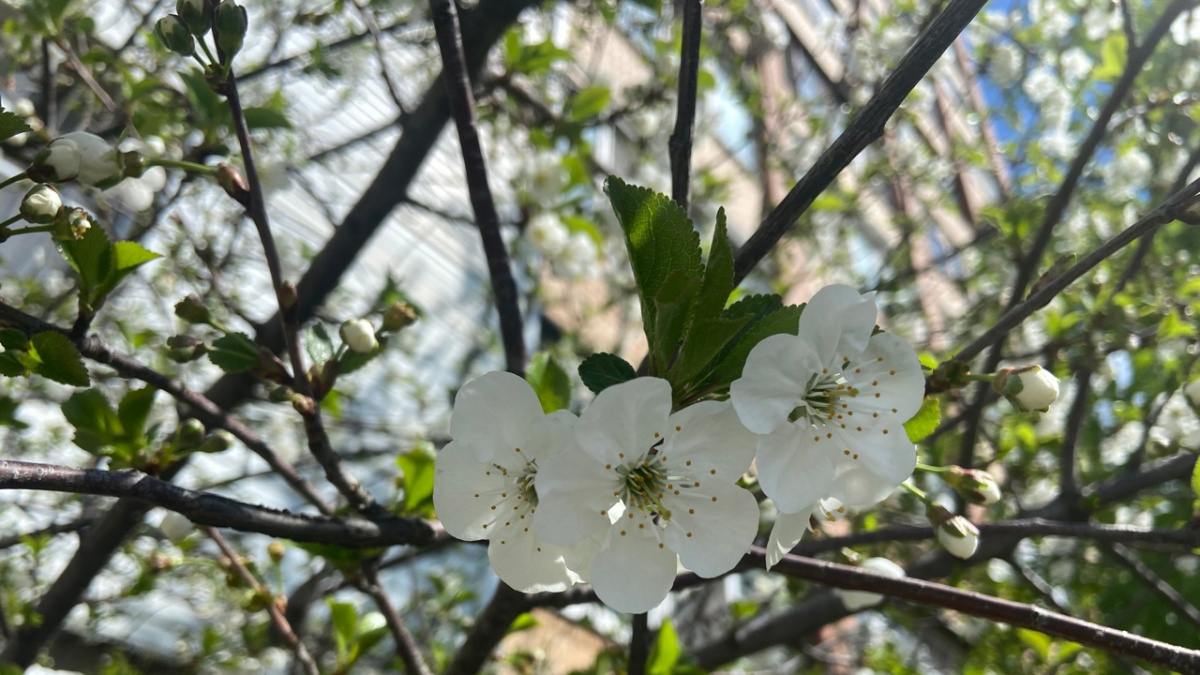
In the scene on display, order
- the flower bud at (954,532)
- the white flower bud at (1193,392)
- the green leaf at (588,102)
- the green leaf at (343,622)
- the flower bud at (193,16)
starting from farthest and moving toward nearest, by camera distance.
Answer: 1. the green leaf at (588,102)
2. the green leaf at (343,622)
3. the white flower bud at (1193,392)
4. the flower bud at (954,532)
5. the flower bud at (193,16)

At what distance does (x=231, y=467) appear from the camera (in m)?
3.42

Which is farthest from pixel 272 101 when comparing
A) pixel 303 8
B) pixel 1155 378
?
pixel 1155 378

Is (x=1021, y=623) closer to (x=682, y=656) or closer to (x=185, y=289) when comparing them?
(x=682, y=656)

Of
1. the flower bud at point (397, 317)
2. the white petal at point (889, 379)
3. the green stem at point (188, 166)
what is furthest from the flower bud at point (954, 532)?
the green stem at point (188, 166)

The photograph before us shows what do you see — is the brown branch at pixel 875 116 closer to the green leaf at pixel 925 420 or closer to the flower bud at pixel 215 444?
the green leaf at pixel 925 420

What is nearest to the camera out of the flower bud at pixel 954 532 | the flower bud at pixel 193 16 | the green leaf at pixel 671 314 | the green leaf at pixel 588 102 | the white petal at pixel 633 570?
the green leaf at pixel 671 314

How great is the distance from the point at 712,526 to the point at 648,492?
77 millimetres

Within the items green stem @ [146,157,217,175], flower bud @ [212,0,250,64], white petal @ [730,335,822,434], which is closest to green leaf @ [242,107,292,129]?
green stem @ [146,157,217,175]

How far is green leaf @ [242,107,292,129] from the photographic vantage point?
137 cm

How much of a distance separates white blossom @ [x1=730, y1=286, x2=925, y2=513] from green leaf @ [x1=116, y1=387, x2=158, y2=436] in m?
0.80

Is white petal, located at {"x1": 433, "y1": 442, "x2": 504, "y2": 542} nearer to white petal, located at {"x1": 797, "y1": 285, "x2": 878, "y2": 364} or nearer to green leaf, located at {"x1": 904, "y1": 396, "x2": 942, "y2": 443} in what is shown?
white petal, located at {"x1": 797, "y1": 285, "x2": 878, "y2": 364}

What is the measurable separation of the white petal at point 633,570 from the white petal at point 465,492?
17cm

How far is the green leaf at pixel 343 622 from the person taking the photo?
157 centimetres

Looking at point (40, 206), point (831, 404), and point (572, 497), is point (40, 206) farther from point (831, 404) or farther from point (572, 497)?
point (831, 404)
